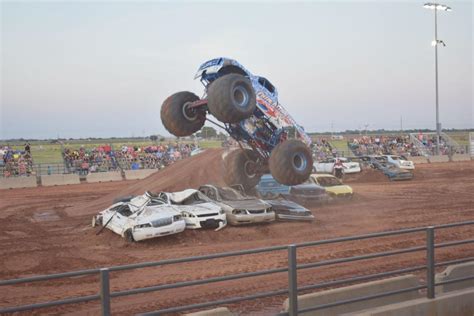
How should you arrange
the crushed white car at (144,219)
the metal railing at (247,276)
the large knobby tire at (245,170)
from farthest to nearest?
the large knobby tire at (245,170) < the crushed white car at (144,219) < the metal railing at (247,276)

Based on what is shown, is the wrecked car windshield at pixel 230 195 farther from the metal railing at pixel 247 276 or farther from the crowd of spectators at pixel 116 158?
the crowd of spectators at pixel 116 158

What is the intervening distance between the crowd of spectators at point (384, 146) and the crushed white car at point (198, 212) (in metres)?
31.6

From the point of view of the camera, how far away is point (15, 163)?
1293 inches

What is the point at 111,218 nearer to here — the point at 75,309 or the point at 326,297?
the point at 75,309

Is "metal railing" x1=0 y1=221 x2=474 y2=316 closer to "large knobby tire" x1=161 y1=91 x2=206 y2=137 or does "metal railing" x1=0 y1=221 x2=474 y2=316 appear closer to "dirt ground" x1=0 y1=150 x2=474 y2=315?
"dirt ground" x1=0 y1=150 x2=474 y2=315

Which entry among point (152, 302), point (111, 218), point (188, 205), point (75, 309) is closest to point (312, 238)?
point (188, 205)

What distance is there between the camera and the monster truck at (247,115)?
46.0 ft

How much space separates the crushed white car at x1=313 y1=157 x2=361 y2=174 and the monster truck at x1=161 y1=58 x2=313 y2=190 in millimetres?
11765

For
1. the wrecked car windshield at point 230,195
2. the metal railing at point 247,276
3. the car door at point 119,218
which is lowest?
the car door at point 119,218

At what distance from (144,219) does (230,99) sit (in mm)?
3939

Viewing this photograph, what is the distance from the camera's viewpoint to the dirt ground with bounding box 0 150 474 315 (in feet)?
28.9

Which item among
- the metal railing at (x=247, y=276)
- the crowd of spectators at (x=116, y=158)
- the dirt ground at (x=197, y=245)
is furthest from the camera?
the crowd of spectators at (x=116, y=158)

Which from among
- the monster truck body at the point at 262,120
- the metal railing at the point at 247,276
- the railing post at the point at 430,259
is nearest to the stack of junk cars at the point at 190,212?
the monster truck body at the point at 262,120

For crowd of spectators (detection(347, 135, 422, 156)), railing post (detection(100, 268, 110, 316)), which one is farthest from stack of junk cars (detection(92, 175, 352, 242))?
crowd of spectators (detection(347, 135, 422, 156))
